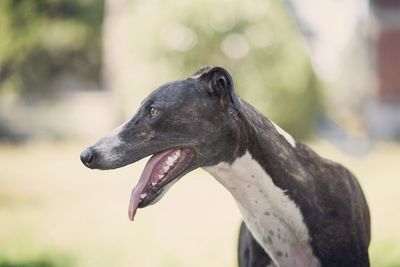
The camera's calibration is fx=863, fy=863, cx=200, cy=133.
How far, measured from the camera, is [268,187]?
3457 mm

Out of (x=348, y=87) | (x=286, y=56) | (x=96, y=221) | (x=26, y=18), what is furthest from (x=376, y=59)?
(x=96, y=221)

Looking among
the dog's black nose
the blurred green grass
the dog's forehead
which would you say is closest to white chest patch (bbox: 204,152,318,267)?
the dog's forehead

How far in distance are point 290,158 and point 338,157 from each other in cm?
1148

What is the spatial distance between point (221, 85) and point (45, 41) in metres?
24.3

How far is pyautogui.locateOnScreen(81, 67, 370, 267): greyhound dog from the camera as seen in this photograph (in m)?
3.26

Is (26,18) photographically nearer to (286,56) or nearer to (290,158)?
(286,56)

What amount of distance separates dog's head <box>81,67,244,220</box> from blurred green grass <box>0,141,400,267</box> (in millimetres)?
3312

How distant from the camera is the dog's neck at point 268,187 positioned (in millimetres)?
3395

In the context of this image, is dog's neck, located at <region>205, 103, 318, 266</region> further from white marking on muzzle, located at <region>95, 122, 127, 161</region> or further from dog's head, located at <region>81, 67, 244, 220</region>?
white marking on muzzle, located at <region>95, 122, 127, 161</region>

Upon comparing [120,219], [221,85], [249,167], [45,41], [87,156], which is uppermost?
[45,41]

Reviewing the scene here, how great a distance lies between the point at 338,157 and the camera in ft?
48.6

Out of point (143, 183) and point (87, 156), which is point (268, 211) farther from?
point (87, 156)

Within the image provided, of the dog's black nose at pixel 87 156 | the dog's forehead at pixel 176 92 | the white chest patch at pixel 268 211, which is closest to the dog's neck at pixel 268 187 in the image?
the white chest patch at pixel 268 211

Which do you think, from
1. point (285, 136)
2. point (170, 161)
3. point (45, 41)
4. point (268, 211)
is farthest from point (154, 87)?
point (170, 161)
